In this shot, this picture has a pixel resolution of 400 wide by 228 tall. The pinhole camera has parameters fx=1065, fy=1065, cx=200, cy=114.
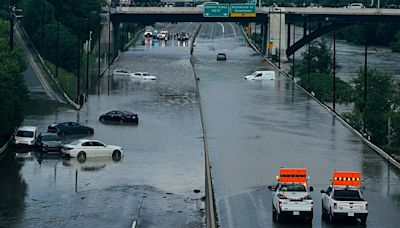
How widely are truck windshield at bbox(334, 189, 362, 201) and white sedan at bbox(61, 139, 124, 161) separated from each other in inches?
806

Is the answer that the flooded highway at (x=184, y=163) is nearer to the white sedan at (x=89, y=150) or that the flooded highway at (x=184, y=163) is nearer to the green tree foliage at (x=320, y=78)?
the white sedan at (x=89, y=150)

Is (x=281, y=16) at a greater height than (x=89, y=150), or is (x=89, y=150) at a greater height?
(x=281, y=16)

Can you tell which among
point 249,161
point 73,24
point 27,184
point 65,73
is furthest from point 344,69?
point 27,184

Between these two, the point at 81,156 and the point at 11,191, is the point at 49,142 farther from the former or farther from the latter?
the point at 11,191

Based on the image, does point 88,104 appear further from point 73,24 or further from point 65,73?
point 73,24

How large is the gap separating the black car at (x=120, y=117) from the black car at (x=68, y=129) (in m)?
6.64

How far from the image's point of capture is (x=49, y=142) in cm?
5962

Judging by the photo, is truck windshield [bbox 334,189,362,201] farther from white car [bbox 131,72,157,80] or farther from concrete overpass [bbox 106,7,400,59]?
concrete overpass [bbox 106,7,400,59]

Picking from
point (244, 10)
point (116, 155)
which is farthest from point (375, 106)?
point (244, 10)

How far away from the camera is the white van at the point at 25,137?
60.6 m

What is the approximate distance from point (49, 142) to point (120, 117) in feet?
45.4

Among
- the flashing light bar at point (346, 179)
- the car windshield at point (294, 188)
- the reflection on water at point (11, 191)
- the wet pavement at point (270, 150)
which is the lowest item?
the reflection on water at point (11, 191)

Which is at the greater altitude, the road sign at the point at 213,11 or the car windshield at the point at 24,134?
the road sign at the point at 213,11

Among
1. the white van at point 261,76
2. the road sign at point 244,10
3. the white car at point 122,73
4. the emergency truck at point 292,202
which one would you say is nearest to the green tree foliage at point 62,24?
the white car at point 122,73
